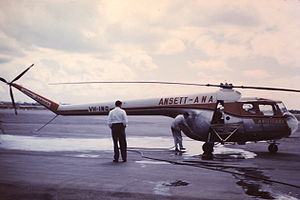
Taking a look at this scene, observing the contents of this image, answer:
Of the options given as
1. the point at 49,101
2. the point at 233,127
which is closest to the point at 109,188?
the point at 233,127

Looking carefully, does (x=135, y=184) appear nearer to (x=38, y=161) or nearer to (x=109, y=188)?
(x=109, y=188)

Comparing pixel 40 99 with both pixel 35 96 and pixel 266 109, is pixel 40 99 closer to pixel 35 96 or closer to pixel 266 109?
pixel 35 96

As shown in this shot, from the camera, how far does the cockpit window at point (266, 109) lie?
→ 48.8ft

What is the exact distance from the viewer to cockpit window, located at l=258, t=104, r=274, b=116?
585 inches

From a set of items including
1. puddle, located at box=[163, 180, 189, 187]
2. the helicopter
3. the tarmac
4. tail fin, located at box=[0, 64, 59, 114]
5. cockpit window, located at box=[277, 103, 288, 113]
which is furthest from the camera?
tail fin, located at box=[0, 64, 59, 114]

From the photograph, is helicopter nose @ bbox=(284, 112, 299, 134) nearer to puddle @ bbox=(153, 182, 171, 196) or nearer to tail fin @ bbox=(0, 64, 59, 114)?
puddle @ bbox=(153, 182, 171, 196)

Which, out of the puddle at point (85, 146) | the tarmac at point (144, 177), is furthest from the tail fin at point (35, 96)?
the tarmac at point (144, 177)

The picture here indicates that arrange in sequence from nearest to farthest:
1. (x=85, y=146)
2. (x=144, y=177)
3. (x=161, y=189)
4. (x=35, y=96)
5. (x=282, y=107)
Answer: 1. (x=161, y=189)
2. (x=144, y=177)
3. (x=282, y=107)
4. (x=85, y=146)
5. (x=35, y=96)

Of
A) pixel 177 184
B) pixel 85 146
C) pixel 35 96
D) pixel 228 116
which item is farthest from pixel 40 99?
pixel 177 184

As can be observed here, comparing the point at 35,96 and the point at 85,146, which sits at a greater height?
the point at 35,96

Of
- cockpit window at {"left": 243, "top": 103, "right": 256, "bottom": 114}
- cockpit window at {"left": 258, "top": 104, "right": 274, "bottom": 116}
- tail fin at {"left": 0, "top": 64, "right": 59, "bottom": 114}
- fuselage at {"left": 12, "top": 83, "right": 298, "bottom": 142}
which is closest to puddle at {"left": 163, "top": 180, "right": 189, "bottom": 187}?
fuselage at {"left": 12, "top": 83, "right": 298, "bottom": 142}

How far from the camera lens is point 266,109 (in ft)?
49.3

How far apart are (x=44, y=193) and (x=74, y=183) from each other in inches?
41.5

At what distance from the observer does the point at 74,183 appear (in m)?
8.03
